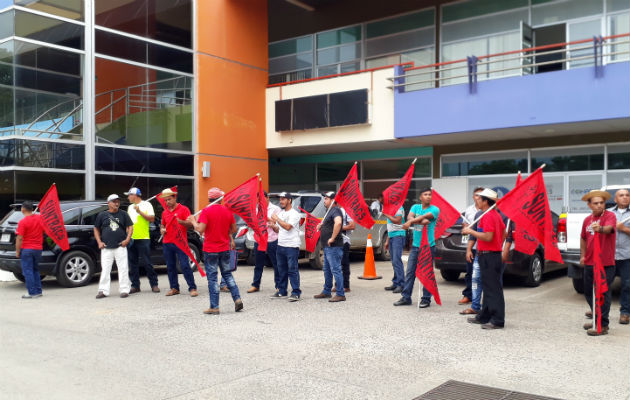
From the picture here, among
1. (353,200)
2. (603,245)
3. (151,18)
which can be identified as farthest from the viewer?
(151,18)

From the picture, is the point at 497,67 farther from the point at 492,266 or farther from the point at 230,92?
the point at 492,266

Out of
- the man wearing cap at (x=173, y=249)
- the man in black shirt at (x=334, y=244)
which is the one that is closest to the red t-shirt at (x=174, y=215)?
the man wearing cap at (x=173, y=249)

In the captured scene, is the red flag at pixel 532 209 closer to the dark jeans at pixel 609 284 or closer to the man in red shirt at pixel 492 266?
the man in red shirt at pixel 492 266

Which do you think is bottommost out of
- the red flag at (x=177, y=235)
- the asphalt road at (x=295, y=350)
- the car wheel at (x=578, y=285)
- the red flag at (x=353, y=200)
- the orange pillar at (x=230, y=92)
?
the asphalt road at (x=295, y=350)

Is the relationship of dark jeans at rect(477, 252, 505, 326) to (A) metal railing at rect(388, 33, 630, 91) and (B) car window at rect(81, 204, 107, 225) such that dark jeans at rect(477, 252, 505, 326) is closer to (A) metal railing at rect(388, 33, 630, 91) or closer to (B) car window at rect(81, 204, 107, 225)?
(B) car window at rect(81, 204, 107, 225)

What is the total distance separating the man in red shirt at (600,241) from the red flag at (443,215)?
6.30ft

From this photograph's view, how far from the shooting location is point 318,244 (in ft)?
48.1

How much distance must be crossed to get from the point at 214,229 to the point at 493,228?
4.00 metres

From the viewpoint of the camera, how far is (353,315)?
8.53 m

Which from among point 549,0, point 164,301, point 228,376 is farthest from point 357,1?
point 228,376

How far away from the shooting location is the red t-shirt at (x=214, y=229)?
28.7ft

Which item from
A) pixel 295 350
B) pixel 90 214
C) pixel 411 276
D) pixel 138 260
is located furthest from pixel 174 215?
pixel 295 350

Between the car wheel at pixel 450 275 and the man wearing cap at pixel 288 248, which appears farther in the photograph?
the car wheel at pixel 450 275

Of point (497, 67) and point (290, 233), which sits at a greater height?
point (497, 67)
